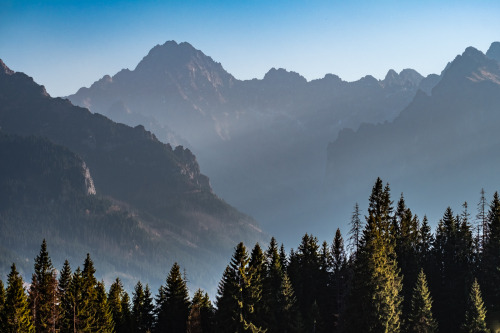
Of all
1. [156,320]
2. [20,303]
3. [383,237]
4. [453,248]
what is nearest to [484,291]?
[453,248]

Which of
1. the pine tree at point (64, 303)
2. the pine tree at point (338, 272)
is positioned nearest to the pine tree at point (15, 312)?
the pine tree at point (64, 303)

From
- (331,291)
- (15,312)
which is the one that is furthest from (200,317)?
(15,312)

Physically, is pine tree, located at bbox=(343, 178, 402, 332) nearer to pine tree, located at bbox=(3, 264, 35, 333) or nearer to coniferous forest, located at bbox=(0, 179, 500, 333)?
coniferous forest, located at bbox=(0, 179, 500, 333)

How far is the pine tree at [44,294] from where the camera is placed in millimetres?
91750

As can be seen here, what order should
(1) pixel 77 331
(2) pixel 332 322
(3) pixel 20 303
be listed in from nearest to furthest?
(3) pixel 20 303 → (1) pixel 77 331 → (2) pixel 332 322

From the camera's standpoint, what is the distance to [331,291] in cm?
10462

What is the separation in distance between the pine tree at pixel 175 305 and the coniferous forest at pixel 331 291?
171 millimetres

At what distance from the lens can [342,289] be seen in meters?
102

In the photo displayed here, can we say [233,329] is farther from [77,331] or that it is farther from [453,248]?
[453,248]

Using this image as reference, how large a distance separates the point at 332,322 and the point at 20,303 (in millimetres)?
48198

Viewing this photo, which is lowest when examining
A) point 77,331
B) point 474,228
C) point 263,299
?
point 77,331

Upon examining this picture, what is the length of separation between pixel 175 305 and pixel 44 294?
2256 cm

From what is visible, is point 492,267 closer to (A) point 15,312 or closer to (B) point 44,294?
Result: (B) point 44,294

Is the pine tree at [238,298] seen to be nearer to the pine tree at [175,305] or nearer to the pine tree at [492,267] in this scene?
the pine tree at [175,305]
